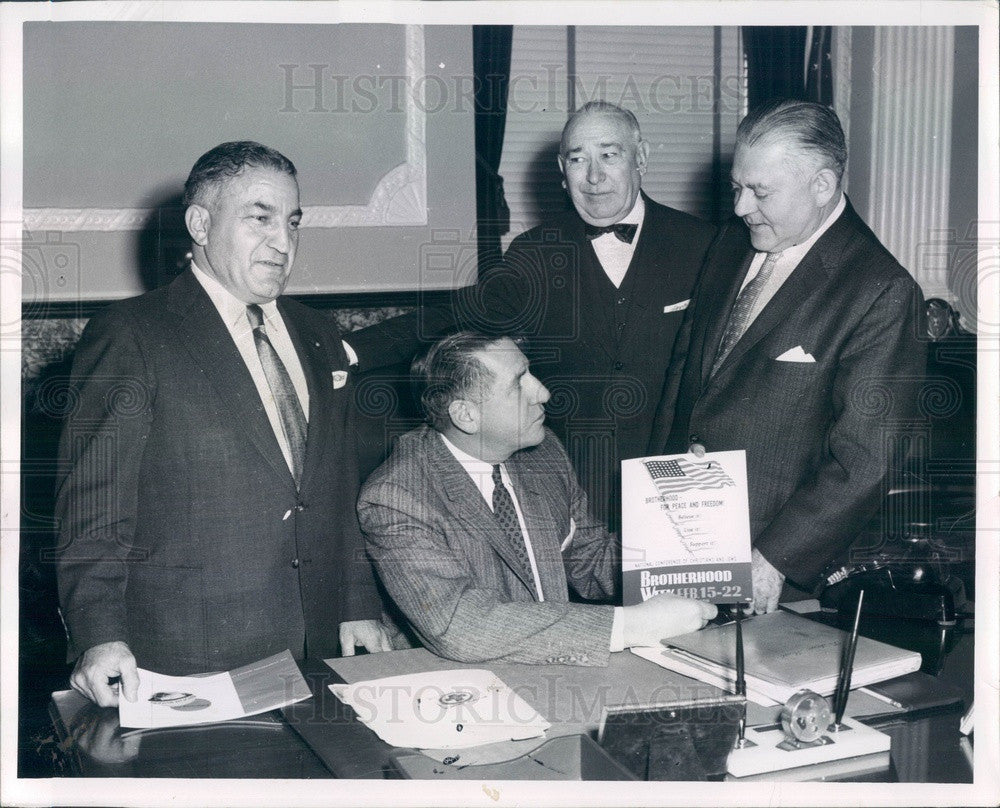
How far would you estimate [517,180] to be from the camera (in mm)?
3895

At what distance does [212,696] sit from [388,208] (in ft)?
6.55

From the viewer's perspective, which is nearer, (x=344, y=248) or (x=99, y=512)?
(x=99, y=512)

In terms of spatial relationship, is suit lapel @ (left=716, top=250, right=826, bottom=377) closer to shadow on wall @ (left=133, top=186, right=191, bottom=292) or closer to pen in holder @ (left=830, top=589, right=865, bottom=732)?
pen in holder @ (left=830, top=589, right=865, bottom=732)

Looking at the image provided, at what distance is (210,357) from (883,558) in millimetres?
1940

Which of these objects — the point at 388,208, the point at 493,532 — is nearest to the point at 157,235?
the point at 388,208

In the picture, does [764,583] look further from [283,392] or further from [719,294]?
[283,392]

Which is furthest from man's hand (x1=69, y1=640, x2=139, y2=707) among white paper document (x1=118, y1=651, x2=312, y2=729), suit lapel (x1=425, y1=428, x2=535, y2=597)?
suit lapel (x1=425, y1=428, x2=535, y2=597)

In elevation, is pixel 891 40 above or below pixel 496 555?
above

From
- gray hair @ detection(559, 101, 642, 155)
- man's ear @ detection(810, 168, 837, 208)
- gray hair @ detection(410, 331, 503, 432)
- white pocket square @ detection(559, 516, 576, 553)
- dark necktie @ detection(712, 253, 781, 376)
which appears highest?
gray hair @ detection(559, 101, 642, 155)

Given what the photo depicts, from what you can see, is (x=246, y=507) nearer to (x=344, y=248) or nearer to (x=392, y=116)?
(x=344, y=248)

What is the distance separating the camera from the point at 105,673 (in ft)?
7.42

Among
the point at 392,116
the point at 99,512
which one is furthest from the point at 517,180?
the point at 99,512

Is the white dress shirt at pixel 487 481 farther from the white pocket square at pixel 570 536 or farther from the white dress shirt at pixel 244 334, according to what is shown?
the white dress shirt at pixel 244 334

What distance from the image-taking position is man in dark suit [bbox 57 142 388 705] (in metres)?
2.55
